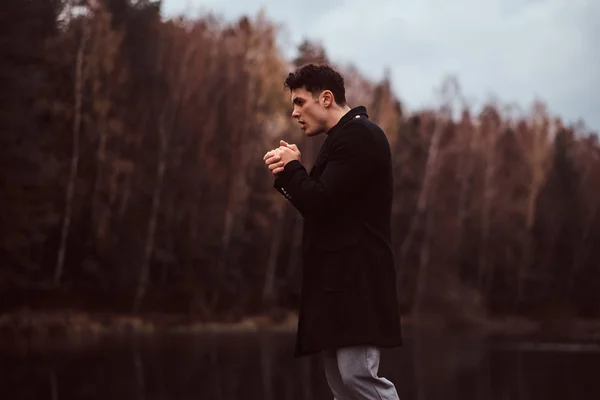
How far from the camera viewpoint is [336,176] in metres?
4.38

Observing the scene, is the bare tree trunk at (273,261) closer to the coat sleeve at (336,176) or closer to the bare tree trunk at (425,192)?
the bare tree trunk at (425,192)

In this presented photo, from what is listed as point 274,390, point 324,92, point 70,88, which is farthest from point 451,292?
point 324,92

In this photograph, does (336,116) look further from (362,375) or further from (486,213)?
(486,213)

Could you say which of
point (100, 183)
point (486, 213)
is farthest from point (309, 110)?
point (486, 213)

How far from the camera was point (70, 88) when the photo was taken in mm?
33281

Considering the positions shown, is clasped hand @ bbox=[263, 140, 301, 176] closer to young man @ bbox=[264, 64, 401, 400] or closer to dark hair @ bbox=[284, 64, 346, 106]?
young man @ bbox=[264, 64, 401, 400]

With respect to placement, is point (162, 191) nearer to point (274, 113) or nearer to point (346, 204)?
point (274, 113)

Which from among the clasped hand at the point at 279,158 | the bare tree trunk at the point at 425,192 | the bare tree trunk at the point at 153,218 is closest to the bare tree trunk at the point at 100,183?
the bare tree trunk at the point at 153,218

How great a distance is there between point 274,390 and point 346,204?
6.97m

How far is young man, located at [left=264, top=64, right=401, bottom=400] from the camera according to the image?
430 cm

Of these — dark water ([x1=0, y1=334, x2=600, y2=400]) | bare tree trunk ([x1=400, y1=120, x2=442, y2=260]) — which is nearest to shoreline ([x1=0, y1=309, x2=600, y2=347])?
dark water ([x1=0, y1=334, x2=600, y2=400])

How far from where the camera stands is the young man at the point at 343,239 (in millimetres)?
4305

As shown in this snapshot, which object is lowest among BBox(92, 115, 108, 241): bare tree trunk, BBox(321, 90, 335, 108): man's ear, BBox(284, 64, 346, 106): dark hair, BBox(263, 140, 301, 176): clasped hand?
BBox(263, 140, 301, 176): clasped hand

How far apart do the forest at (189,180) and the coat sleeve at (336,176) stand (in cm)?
2142
